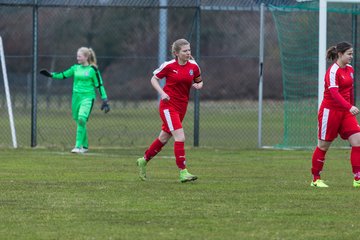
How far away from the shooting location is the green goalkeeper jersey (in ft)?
63.6

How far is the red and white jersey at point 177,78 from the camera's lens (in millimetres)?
13375

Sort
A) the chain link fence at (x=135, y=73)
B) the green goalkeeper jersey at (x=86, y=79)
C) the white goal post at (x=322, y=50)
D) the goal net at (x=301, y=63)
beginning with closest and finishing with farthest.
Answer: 1. the white goal post at (x=322, y=50)
2. the green goalkeeper jersey at (x=86, y=79)
3. the goal net at (x=301, y=63)
4. the chain link fence at (x=135, y=73)

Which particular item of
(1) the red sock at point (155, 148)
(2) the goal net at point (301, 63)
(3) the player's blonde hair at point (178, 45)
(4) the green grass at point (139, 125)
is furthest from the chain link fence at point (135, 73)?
(3) the player's blonde hair at point (178, 45)

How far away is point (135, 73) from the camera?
40625mm

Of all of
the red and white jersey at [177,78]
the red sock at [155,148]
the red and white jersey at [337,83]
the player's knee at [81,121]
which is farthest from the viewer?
the player's knee at [81,121]

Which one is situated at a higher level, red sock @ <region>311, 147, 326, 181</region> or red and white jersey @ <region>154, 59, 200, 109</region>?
red and white jersey @ <region>154, 59, 200, 109</region>

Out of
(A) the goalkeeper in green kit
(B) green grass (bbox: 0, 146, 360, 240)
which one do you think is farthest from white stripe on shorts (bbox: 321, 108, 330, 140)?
(A) the goalkeeper in green kit

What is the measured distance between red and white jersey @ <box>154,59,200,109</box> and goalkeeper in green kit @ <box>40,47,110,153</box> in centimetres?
591

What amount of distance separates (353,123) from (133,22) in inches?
1180

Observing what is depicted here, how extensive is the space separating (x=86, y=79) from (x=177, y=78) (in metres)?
6.33

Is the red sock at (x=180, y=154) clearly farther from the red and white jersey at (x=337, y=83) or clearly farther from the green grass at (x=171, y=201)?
the red and white jersey at (x=337, y=83)

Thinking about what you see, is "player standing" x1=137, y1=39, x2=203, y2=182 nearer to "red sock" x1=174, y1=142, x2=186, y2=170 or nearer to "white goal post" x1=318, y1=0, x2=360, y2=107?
"red sock" x1=174, y1=142, x2=186, y2=170

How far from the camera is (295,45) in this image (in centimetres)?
2164

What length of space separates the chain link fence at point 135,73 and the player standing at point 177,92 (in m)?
8.09
